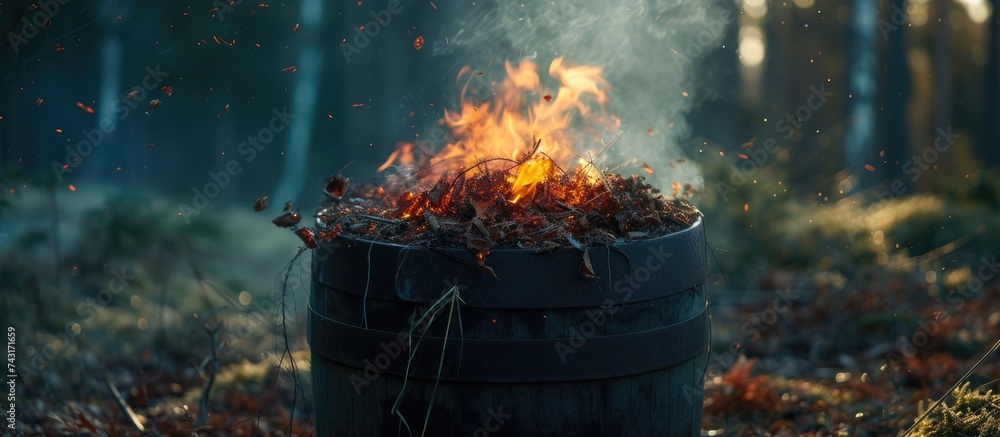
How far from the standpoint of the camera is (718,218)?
10.9 meters

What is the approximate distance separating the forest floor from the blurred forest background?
0.03 meters

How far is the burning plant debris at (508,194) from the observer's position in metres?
3.03

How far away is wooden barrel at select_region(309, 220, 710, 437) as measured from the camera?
2875 millimetres

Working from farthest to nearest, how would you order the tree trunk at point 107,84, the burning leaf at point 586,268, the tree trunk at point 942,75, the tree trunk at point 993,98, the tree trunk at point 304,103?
1. the tree trunk at point 304,103
2. the tree trunk at point 942,75
3. the tree trunk at point 993,98
4. the tree trunk at point 107,84
5. the burning leaf at point 586,268

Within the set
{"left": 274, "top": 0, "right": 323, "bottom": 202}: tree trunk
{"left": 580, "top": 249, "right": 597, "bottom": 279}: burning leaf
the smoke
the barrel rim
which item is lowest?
{"left": 580, "top": 249, "right": 597, "bottom": 279}: burning leaf

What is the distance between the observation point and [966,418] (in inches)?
141

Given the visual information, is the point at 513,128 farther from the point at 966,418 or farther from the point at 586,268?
the point at 966,418

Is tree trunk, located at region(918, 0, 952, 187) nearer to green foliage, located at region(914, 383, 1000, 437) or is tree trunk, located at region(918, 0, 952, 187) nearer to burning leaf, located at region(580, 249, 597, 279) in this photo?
green foliage, located at region(914, 383, 1000, 437)

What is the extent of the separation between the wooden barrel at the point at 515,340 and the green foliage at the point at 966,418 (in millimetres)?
1382

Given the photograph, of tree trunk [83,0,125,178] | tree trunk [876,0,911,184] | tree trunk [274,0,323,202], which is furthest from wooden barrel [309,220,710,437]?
tree trunk [274,0,323,202]

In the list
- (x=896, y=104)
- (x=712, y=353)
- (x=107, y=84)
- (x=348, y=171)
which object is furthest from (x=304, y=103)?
(x=712, y=353)

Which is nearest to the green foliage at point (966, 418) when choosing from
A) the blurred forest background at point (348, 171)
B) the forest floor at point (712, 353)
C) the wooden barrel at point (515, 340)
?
the forest floor at point (712, 353)

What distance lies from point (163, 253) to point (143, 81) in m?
8.92

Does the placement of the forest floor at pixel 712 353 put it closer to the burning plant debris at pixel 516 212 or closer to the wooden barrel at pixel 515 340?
the burning plant debris at pixel 516 212
